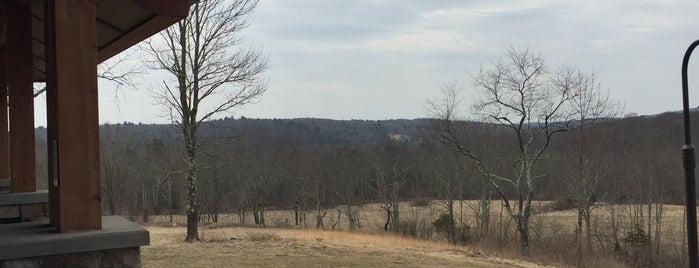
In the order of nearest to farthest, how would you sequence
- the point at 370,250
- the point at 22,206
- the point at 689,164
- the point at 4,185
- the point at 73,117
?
the point at 73,117
the point at 22,206
the point at 4,185
the point at 689,164
the point at 370,250

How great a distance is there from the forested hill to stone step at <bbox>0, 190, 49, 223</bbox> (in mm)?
40366

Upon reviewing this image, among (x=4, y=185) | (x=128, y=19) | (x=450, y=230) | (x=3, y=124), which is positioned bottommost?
(x=450, y=230)

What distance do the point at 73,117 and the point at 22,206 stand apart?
2.98 metres

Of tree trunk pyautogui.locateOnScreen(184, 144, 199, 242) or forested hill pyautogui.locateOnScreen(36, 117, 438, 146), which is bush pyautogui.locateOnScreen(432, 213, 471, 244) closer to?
tree trunk pyautogui.locateOnScreen(184, 144, 199, 242)

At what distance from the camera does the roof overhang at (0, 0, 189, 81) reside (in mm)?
4508

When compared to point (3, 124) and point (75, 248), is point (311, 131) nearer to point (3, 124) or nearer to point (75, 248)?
point (3, 124)

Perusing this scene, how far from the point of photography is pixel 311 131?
92.1m

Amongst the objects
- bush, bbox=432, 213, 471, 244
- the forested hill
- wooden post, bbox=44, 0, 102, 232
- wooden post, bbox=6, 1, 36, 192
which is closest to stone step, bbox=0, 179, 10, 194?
wooden post, bbox=6, 1, 36, 192

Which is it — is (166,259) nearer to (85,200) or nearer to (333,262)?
(333,262)

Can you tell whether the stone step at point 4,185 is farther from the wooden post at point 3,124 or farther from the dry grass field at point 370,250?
the dry grass field at point 370,250

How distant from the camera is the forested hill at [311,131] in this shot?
61.3 meters

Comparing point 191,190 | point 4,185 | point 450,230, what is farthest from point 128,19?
point 450,230

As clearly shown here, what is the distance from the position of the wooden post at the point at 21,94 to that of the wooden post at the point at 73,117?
216 centimetres

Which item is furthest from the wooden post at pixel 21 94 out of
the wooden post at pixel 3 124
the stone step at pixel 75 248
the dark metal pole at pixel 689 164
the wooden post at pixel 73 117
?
the dark metal pole at pixel 689 164
